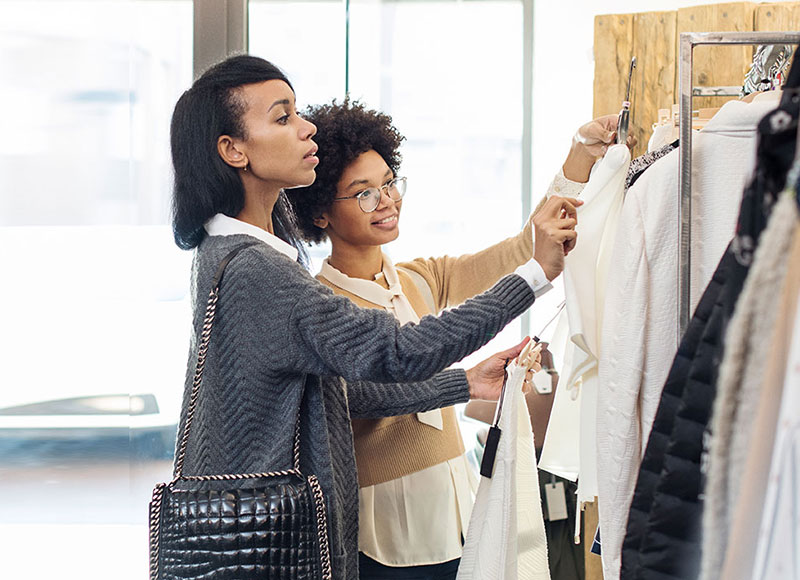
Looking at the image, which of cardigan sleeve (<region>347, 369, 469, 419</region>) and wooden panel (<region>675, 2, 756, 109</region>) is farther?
wooden panel (<region>675, 2, 756, 109</region>)

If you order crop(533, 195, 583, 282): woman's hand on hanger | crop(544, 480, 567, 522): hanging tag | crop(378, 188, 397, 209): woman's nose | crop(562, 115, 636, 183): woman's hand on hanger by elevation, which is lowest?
crop(544, 480, 567, 522): hanging tag

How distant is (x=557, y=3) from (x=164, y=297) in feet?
6.05

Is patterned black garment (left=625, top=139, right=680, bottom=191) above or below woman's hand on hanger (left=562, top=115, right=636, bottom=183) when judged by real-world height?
below

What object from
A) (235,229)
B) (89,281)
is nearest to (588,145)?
(235,229)

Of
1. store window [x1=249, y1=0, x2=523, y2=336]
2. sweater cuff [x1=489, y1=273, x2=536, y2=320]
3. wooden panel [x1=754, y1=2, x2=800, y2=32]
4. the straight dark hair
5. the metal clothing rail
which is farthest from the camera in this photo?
store window [x1=249, y1=0, x2=523, y2=336]

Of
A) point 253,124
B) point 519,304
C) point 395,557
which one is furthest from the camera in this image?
point 395,557

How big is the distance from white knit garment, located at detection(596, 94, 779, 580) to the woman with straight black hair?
0.16m

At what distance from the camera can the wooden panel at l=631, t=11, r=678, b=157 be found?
205 cm

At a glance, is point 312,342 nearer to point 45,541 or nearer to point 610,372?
point 610,372

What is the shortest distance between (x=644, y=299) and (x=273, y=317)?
592mm

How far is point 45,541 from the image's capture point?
93.9 inches

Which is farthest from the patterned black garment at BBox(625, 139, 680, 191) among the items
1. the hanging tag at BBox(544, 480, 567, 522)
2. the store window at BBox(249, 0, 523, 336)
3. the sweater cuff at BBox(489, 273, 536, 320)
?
the store window at BBox(249, 0, 523, 336)

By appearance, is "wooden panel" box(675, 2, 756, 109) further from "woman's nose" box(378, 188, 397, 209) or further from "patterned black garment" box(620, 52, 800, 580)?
"patterned black garment" box(620, 52, 800, 580)

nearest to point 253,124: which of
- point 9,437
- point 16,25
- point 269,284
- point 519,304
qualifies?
point 269,284
